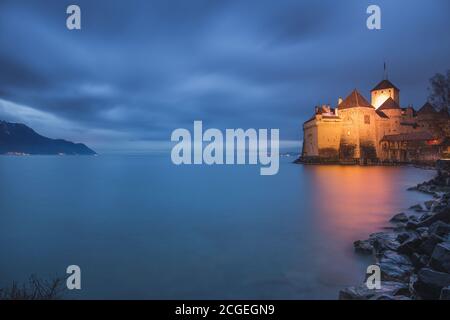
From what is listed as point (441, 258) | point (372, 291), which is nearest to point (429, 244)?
point (441, 258)

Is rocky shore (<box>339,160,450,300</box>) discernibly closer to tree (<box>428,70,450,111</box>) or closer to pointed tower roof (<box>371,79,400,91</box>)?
tree (<box>428,70,450,111</box>)

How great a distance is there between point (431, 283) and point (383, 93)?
2628 inches

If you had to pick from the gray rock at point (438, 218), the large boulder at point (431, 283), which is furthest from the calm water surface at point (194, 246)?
the gray rock at point (438, 218)

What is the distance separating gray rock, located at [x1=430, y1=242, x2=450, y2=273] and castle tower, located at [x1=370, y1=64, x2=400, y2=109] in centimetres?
6364

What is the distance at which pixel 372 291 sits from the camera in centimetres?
507

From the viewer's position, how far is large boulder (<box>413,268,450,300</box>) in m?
4.64

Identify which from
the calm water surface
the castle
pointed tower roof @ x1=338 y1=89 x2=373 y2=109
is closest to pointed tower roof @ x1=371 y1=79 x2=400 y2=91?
the castle

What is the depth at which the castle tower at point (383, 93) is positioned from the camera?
61144mm

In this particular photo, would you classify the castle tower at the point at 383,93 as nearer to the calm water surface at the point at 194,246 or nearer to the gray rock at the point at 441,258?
the calm water surface at the point at 194,246

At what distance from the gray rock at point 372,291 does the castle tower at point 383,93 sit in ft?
211
